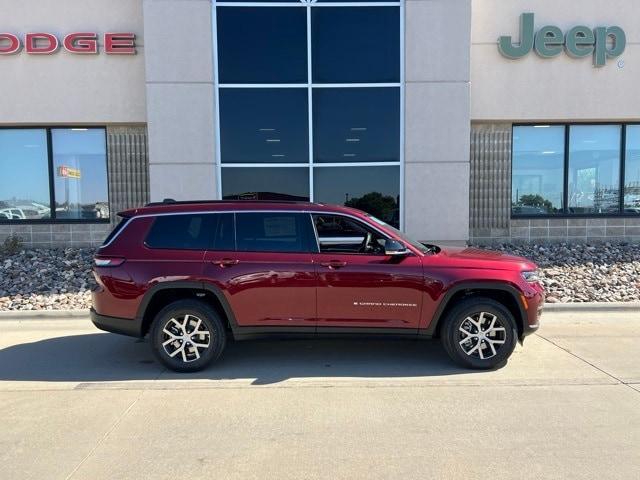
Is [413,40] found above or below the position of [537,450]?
above

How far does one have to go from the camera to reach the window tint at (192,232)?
5398 mm

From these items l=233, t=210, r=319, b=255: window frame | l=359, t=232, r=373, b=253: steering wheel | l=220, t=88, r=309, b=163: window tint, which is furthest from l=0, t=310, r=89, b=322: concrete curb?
l=359, t=232, r=373, b=253: steering wheel

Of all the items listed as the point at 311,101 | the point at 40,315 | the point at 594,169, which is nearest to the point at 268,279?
the point at 40,315

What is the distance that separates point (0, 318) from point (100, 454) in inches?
216

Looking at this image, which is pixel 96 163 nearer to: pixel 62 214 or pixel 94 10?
pixel 62 214

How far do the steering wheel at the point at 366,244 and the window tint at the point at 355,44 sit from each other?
6.23 m

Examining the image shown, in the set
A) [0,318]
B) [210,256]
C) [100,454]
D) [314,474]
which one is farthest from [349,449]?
[0,318]

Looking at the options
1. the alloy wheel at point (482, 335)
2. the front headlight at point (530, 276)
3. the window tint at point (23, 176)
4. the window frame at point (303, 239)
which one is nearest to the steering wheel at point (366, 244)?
the window frame at point (303, 239)

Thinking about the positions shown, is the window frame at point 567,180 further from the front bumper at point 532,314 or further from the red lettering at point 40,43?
the red lettering at point 40,43

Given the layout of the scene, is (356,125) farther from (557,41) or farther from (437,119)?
(557,41)

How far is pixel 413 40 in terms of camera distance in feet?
34.6

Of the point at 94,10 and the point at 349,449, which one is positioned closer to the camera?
the point at 349,449

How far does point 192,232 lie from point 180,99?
6027 millimetres

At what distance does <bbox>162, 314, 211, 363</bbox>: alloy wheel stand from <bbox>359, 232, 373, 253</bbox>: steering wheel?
189 centimetres
